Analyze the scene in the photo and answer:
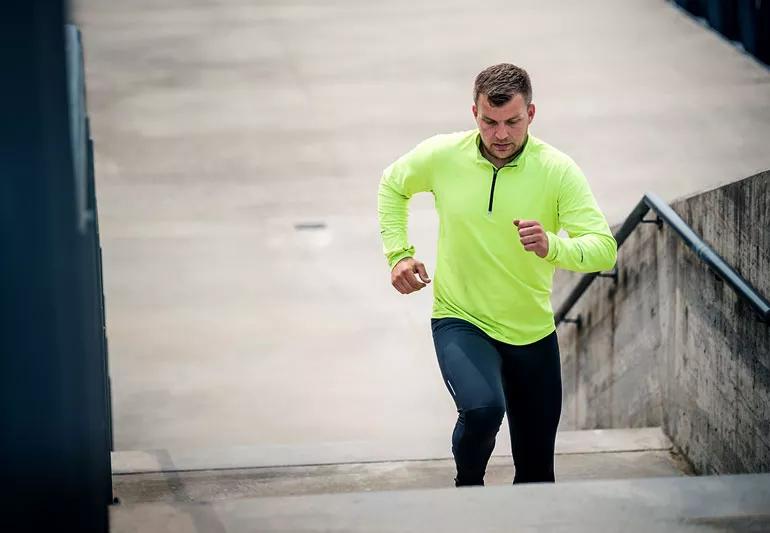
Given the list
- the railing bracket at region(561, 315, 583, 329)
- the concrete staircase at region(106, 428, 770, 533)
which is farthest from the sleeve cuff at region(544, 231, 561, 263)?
the railing bracket at region(561, 315, 583, 329)

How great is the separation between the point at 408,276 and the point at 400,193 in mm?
436

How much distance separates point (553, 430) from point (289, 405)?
427cm

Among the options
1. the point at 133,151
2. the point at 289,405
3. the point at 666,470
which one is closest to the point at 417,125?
the point at 133,151

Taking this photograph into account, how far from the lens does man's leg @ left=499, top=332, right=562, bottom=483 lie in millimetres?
4180

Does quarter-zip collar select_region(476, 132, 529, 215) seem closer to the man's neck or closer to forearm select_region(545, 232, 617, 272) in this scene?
the man's neck

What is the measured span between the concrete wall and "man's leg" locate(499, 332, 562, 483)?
3.00 ft

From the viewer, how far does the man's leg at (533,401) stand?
165 inches

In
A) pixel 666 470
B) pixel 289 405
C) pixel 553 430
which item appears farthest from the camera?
pixel 289 405

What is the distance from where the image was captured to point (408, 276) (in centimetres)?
405

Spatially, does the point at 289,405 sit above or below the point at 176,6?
below

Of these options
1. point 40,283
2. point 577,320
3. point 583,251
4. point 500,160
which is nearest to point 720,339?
point 583,251

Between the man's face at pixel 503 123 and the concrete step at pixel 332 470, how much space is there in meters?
1.73

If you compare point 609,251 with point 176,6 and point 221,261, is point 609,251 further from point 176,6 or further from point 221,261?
point 176,6

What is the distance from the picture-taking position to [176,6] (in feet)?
55.9
